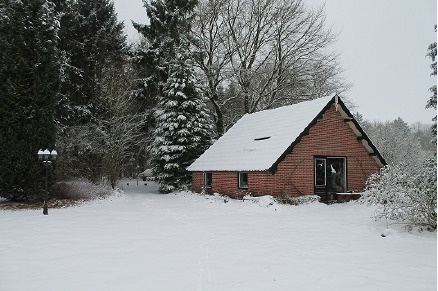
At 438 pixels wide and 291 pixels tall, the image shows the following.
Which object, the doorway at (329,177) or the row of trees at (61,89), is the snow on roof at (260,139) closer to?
the doorway at (329,177)

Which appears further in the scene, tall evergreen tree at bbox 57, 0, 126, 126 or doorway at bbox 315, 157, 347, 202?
tall evergreen tree at bbox 57, 0, 126, 126

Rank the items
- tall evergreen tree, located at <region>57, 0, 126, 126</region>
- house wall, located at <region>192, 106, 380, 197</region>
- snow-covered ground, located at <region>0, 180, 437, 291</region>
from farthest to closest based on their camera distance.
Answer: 1. tall evergreen tree, located at <region>57, 0, 126, 126</region>
2. house wall, located at <region>192, 106, 380, 197</region>
3. snow-covered ground, located at <region>0, 180, 437, 291</region>

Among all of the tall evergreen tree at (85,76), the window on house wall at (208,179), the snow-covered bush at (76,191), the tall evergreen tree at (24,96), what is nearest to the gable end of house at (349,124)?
the window on house wall at (208,179)

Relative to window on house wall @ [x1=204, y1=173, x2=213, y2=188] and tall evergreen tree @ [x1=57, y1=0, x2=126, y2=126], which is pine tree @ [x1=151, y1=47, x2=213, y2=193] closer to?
window on house wall @ [x1=204, y1=173, x2=213, y2=188]

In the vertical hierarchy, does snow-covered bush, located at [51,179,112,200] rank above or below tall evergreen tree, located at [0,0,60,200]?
below

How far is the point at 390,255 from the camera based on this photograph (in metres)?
8.63

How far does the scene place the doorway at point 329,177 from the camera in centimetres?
2034

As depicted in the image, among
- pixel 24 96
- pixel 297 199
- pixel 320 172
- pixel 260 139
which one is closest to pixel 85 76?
pixel 24 96

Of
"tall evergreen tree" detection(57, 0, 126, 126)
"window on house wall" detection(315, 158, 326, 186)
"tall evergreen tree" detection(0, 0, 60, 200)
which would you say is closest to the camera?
"tall evergreen tree" detection(0, 0, 60, 200)

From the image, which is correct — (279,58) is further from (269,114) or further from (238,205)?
(238,205)

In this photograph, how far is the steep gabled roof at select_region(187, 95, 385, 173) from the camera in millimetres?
19328

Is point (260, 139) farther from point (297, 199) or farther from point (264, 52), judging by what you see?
point (264, 52)

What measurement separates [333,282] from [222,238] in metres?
4.48

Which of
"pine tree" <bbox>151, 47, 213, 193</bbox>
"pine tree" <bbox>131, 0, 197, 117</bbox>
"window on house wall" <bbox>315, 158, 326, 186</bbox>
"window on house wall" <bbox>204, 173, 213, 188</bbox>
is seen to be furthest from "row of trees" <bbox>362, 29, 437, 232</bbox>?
"pine tree" <bbox>131, 0, 197, 117</bbox>
